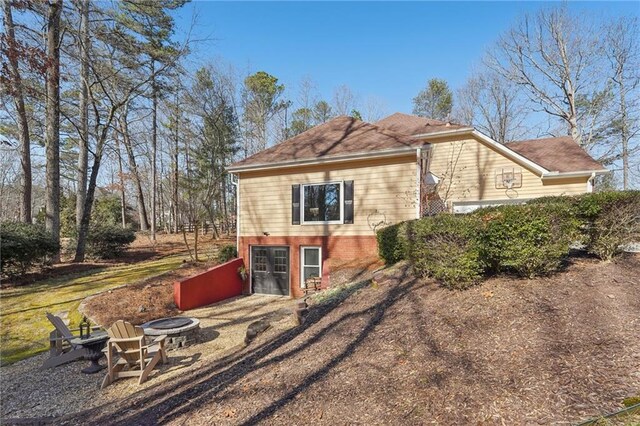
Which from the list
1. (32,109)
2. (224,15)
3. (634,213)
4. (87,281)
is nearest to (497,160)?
(634,213)

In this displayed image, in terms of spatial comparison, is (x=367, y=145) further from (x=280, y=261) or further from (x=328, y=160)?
(x=280, y=261)

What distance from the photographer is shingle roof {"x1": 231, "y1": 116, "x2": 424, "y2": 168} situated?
1062 centimetres

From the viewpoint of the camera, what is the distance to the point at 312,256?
11.5 m

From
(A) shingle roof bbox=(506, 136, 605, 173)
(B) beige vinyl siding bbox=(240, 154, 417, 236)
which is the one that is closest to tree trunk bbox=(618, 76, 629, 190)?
(A) shingle roof bbox=(506, 136, 605, 173)

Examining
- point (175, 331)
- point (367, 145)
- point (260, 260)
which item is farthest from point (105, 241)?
point (367, 145)

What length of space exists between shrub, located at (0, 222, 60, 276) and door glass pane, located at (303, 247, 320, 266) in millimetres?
9377

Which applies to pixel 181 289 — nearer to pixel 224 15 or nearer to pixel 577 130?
pixel 224 15

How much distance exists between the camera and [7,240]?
10.4 meters

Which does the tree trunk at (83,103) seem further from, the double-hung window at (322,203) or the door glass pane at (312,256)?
the door glass pane at (312,256)

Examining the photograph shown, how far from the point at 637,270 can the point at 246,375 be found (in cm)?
663

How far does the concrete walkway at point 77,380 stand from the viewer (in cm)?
516

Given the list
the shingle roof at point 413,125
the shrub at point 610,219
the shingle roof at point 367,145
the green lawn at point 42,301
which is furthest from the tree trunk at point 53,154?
the shrub at point 610,219

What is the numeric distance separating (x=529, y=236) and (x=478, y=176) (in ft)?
31.1

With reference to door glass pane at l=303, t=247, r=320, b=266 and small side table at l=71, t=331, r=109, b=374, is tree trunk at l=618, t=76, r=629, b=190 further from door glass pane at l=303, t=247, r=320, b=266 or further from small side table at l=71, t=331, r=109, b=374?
small side table at l=71, t=331, r=109, b=374
